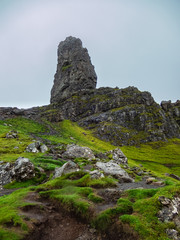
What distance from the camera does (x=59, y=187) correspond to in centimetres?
1970

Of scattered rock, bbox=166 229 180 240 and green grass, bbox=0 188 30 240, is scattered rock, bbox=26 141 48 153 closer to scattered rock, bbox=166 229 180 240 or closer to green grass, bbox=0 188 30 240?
green grass, bbox=0 188 30 240

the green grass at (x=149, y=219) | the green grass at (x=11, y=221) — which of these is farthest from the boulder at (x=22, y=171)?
the green grass at (x=149, y=219)

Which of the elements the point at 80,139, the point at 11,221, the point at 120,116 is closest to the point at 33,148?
the point at 11,221

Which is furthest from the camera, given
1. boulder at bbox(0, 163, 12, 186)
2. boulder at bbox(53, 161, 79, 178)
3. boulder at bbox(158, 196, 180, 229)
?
boulder at bbox(0, 163, 12, 186)

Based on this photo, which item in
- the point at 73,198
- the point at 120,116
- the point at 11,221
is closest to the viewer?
the point at 11,221

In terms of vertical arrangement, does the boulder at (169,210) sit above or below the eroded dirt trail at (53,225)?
above

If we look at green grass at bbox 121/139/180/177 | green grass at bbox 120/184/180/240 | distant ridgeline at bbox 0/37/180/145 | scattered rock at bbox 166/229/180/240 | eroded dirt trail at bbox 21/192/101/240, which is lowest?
green grass at bbox 121/139/180/177

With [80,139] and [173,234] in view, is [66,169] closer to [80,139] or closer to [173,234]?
[173,234]

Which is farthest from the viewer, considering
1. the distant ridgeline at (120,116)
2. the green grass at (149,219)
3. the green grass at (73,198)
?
the distant ridgeline at (120,116)

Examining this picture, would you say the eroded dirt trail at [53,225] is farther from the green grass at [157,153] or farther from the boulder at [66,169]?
the green grass at [157,153]

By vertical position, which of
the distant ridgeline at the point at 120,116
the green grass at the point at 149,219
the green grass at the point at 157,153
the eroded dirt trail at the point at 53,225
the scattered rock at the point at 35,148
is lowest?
the green grass at the point at 157,153

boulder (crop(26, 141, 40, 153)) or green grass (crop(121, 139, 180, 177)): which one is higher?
boulder (crop(26, 141, 40, 153))

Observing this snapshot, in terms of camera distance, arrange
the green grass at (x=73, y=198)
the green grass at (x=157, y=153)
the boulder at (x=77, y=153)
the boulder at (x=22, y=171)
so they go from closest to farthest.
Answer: the green grass at (x=73, y=198) < the boulder at (x=22, y=171) < the boulder at (x=77, y=153) < the green grass at (x=157, y=153)

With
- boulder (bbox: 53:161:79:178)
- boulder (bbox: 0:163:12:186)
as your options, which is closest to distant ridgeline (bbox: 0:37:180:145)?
boulder (bbox: 53:161:79:178)
